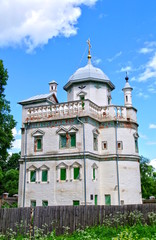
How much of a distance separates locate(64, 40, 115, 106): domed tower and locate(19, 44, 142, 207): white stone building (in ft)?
7.00

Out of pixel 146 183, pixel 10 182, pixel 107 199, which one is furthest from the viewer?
pixel 10 182

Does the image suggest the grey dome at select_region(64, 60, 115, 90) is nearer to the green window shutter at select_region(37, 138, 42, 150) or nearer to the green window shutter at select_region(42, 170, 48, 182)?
the green window shutter at select_region(37, 138, 42, 150)

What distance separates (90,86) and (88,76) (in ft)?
3.22

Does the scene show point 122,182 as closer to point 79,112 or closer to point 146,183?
point 79,112

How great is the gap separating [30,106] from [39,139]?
3.55 meters

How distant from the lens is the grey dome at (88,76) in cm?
2464

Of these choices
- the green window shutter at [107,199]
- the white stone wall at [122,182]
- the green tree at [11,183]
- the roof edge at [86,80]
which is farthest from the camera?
the green tree at [11,183]

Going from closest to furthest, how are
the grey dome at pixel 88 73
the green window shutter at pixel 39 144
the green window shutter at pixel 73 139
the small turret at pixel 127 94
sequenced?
1. the green window shutter at pixel 73 139
2. the green window shutter at pixel 39 144
3. the small turret at pixel 127 94
4. the grey dome at pixel 88 73

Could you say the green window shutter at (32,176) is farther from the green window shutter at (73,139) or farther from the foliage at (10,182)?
the foliage at (10,182)

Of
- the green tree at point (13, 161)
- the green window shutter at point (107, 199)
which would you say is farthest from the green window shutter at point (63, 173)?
the green tree at point (13, 161)

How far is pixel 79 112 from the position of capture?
20.9 meters

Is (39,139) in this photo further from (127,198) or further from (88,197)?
(127,198)

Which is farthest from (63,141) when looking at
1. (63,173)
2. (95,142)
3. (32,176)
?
(32,176)

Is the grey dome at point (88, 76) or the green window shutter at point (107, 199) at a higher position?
the grey dome at point (88, 76)
